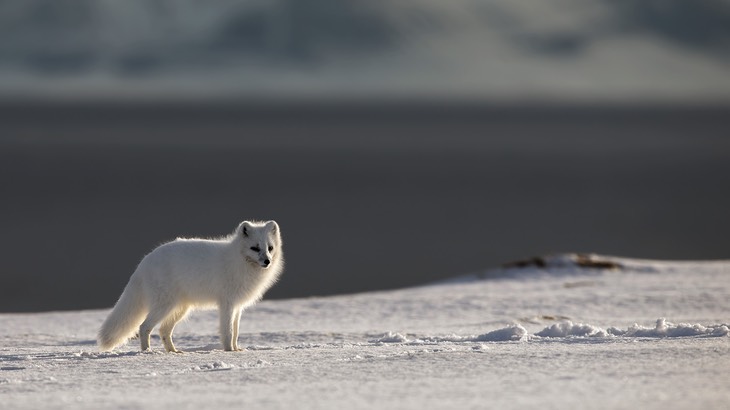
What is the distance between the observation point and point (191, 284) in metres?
8.79

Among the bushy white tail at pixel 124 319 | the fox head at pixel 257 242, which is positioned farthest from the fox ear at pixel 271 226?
the bushy white tail at pixel 124 319

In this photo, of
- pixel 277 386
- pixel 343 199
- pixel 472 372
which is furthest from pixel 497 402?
pixel 343 199

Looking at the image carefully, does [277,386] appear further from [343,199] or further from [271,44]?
[271,44]

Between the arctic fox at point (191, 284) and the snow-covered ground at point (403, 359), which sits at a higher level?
the arctic fox at point (191, 284)

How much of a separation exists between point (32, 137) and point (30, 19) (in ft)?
48.6

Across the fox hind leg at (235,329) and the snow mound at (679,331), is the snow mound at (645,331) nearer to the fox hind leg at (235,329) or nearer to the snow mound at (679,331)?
the snow mound at (679,331)

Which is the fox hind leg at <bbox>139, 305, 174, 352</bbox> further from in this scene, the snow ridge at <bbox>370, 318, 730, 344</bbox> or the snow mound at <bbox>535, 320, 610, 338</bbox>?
the snow mound at <bbox>535, 320, 610, 338</bbox>

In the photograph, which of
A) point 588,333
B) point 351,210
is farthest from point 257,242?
point 351,210

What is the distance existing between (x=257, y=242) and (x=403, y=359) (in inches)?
71.0

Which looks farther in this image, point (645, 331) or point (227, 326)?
point (227, 326)

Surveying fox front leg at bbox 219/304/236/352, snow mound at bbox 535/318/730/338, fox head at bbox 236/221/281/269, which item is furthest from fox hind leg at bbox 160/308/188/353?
snow mound at bbox 535/318/730/338

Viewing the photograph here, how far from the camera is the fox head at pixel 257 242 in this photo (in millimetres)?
8828

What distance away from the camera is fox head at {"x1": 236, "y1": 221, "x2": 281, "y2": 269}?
8.83 m

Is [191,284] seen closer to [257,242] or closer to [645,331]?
[257,242]
